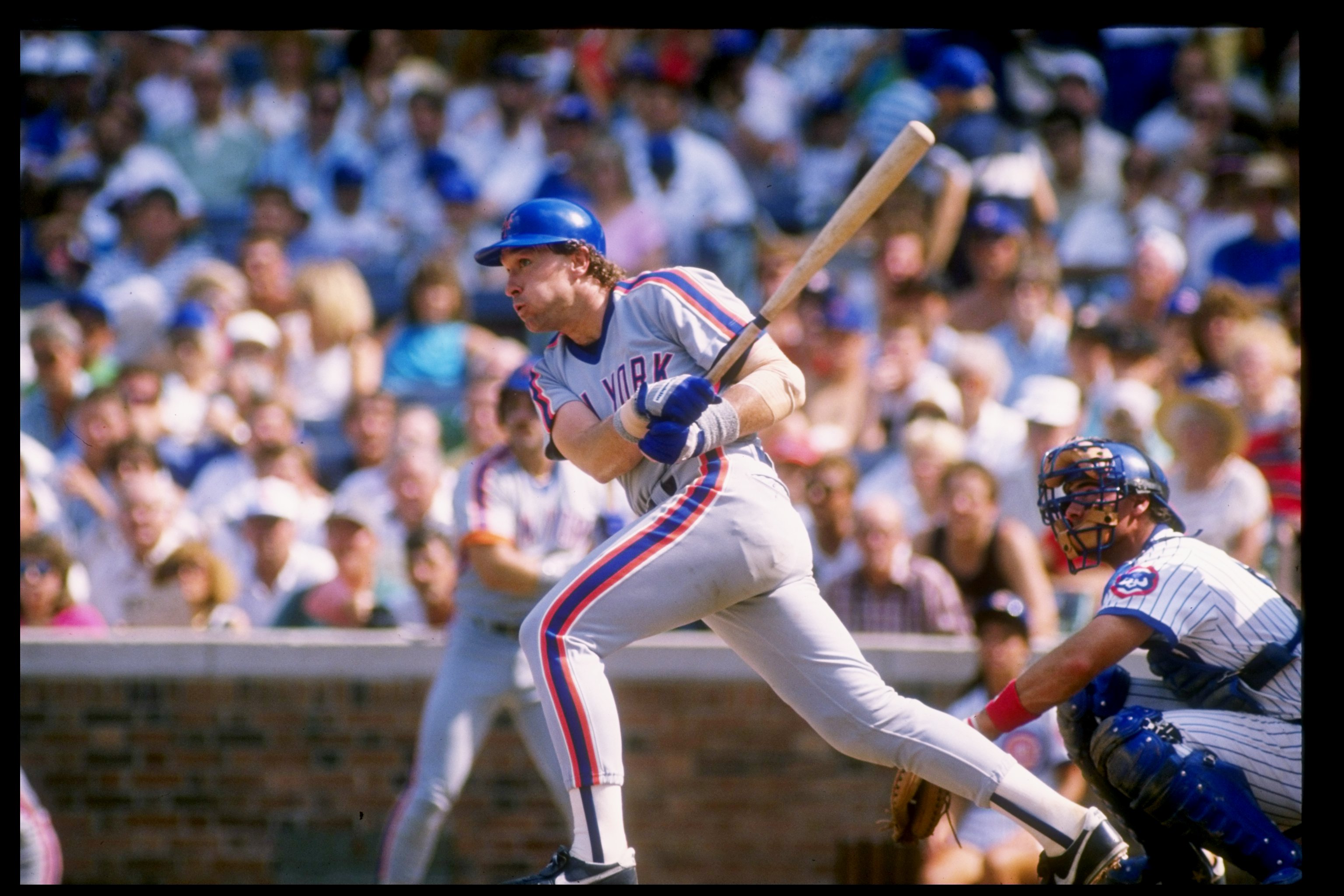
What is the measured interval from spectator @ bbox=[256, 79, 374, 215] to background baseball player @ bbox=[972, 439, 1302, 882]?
739cm

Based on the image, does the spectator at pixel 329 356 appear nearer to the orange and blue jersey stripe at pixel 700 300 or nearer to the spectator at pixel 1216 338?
the spectator at pixel 1216 338

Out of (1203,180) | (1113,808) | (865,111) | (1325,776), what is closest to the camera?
(1325,776)

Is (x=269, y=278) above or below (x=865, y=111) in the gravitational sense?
below

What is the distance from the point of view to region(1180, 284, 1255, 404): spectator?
304 inches

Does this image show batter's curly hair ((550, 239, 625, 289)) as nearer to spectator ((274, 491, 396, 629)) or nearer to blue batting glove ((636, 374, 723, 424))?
blue batting glove ((636, 374, 723, 424))

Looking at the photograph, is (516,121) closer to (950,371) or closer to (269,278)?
(269,278)

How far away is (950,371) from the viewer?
27.2 ft

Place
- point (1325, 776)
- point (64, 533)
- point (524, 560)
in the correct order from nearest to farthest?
1. point (1325, 776)
2. point (524, 560)
3. point (64, 533)

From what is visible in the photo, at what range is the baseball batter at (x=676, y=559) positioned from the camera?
3910mm

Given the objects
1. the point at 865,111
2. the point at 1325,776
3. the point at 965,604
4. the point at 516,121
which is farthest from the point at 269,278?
the point at 1325,776

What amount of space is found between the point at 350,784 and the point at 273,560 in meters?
1.08

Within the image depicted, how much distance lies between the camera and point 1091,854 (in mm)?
4016

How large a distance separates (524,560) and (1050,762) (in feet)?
6.94

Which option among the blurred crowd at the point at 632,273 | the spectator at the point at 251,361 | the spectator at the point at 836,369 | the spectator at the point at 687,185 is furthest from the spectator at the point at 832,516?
the spectator at the point at 251,361
